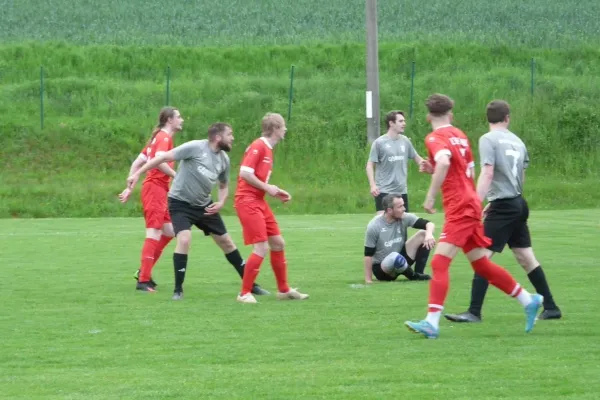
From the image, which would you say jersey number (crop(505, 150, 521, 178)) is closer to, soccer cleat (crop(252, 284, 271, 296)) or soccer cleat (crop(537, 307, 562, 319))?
soccer cleat (crop(537, 307, 562, 319))

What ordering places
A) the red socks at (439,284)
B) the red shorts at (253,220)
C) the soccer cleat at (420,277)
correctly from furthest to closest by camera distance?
the soccer cleat at (420,277)
the red shorts at (253,220)
the red socks at (439,284)

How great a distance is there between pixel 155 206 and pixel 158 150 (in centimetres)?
77

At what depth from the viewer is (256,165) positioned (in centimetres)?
1098

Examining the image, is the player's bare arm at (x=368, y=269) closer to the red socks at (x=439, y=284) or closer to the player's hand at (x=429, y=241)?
the player's hand at (x=429, y=241)

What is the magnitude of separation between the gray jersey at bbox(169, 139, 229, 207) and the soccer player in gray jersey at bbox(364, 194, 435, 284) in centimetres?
214

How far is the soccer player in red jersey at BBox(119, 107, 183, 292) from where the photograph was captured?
40.0 feet

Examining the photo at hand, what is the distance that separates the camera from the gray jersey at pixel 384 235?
13.0m

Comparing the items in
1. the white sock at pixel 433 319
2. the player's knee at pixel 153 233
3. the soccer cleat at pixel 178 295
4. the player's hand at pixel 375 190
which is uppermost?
the player's hand at pixel 375 190

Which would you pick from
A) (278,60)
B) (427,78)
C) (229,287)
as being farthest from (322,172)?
(229,287)

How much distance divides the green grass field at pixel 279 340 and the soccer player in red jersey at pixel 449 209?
246 mm

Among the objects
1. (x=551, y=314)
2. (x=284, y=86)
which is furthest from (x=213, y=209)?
(x=284, y=86)

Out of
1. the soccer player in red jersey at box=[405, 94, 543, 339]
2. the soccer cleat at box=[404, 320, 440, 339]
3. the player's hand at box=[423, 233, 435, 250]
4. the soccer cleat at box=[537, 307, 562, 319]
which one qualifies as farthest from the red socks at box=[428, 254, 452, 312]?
the player's hand at box=[423, 233, 435, 250]

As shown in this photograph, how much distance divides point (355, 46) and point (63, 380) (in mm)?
35262

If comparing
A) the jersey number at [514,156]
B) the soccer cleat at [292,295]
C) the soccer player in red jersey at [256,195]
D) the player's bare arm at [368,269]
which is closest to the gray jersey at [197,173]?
the soccer player in red jersey at [256,195]
